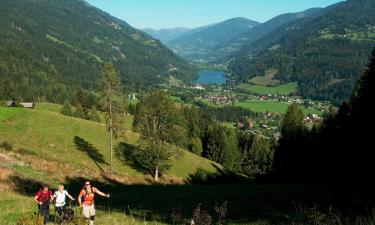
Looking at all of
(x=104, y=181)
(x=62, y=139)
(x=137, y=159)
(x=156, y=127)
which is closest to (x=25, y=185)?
(x=104, y=181)

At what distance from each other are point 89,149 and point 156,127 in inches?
454

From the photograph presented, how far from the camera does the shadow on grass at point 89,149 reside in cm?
6688

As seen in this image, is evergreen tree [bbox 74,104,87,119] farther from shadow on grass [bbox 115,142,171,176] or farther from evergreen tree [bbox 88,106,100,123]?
shadow on grass [bbox 115,142,171,176]

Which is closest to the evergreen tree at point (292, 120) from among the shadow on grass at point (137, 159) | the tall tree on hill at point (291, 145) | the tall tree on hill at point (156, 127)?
the tall tree on hill at point (291, 145)

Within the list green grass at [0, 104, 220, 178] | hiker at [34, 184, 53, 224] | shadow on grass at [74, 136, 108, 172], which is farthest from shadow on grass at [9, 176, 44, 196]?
shadow on grass at [74, 136, 108, 172]

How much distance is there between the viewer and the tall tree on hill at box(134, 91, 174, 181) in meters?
68.8

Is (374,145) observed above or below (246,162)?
above

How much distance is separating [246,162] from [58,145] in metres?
66.1

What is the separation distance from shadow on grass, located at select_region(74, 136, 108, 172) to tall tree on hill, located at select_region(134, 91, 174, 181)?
24.5 ft

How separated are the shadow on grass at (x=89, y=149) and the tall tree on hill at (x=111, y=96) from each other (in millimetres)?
4222

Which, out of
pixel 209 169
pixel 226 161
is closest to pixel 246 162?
pixel 226 161

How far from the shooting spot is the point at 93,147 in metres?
70.8

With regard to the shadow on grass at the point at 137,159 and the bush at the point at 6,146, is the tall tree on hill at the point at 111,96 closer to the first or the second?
the shadow on grass at the point at 137,159

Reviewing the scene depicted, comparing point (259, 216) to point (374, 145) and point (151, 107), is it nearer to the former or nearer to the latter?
point (374, 145)
